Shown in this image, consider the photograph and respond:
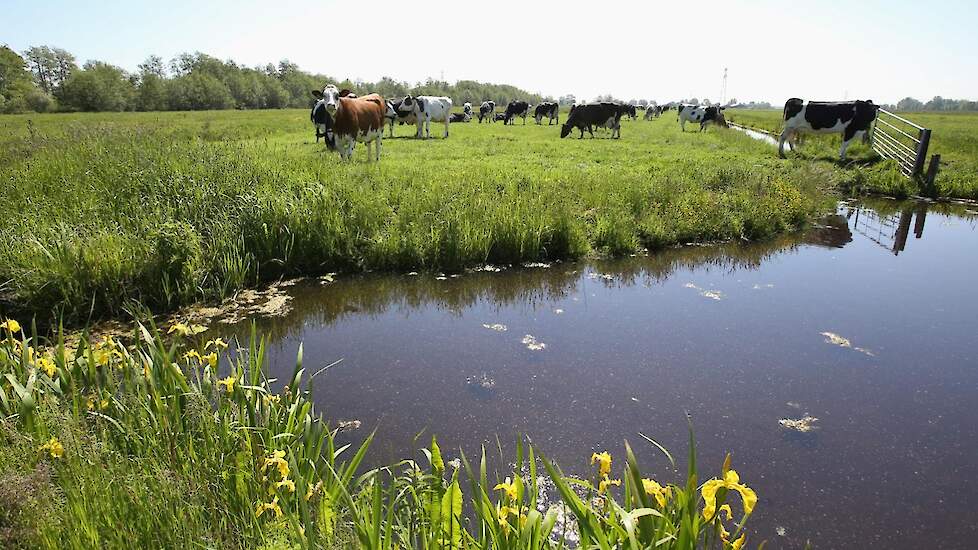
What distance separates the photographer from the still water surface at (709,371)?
322cm

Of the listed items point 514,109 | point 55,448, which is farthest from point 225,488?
point 514,109

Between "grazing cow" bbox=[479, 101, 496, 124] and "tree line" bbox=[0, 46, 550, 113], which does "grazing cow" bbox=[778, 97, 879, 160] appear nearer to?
"grazing cow" bbox=[479, 101, 496, 124]

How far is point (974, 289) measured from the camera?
21.9 ft

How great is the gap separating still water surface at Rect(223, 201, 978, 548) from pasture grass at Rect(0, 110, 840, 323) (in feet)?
2.09

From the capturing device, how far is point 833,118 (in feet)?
53.4

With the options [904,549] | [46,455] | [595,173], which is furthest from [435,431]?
[595,173]

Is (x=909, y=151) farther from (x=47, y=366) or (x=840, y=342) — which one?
(x=47, y=366)

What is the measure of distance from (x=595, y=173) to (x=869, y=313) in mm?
6581

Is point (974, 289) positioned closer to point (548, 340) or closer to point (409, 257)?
point (548, 340)

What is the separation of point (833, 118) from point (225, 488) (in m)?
19.3

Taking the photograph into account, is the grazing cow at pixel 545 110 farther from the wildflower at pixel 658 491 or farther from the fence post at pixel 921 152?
the wildflower at pixel 658 491

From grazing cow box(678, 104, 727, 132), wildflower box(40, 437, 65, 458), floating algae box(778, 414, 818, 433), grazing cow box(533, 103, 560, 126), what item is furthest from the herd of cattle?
grazing cow box(533, 103, 560, 126)

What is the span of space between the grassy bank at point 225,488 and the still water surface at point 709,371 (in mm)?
550

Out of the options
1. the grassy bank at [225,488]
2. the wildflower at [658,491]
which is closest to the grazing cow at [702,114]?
the grassy bank at [225,488]
